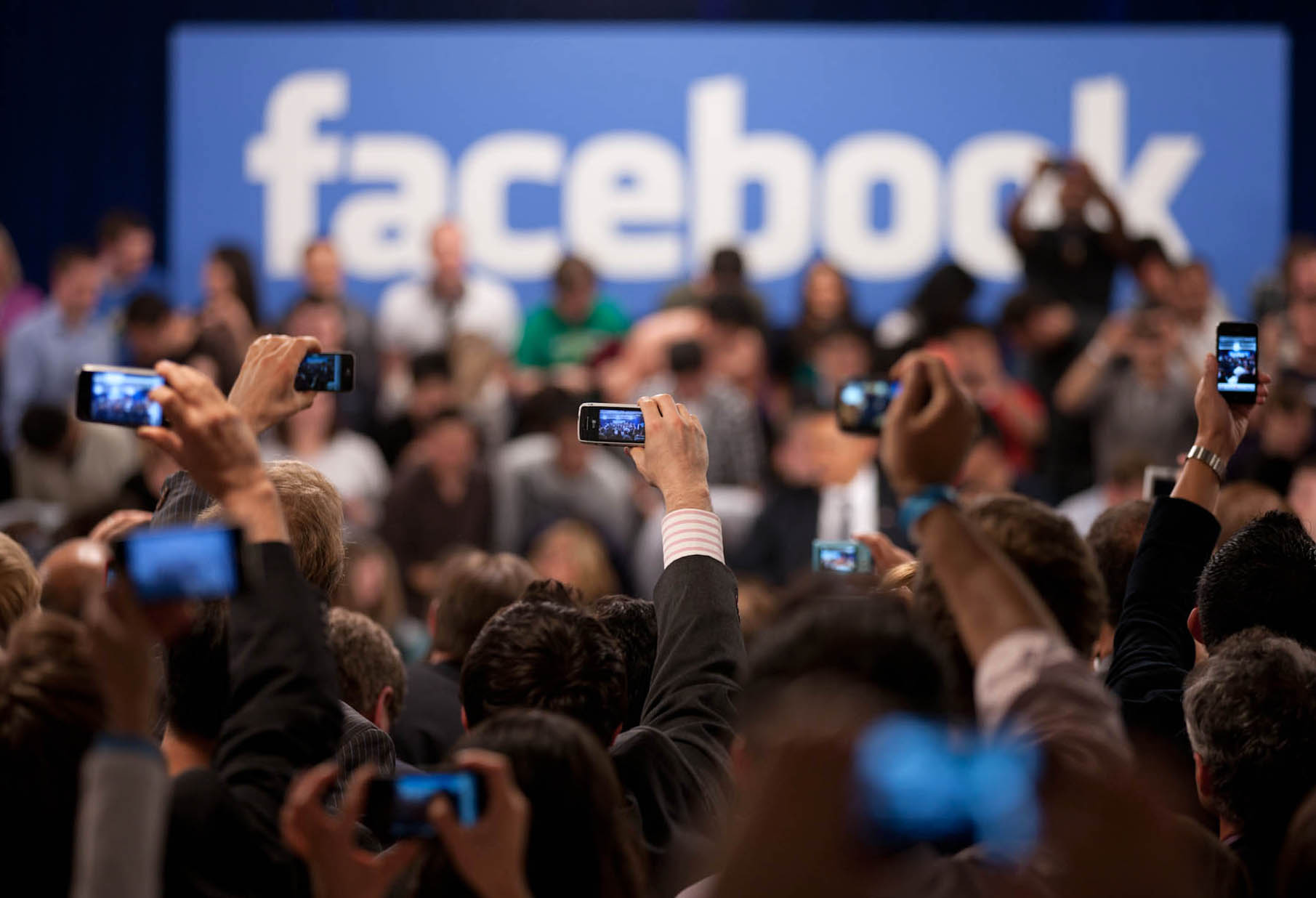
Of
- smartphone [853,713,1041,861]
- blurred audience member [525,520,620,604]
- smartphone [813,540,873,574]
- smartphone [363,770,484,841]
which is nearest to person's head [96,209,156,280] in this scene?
blurred audience member [525,520,620,604]

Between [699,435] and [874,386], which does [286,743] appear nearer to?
[699,435]

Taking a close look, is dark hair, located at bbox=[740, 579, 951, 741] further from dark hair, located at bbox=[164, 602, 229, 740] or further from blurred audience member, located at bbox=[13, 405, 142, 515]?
blurred audience member, located at bbox=[13, 405, 142, 515]

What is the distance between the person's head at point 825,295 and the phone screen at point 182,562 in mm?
7876

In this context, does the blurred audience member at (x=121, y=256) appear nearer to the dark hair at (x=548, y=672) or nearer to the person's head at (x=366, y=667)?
the person's head at (x=366, y=667)

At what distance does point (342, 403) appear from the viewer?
933cm

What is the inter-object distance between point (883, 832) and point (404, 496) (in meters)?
6.56

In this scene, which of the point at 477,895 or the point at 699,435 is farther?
the point at 699,435

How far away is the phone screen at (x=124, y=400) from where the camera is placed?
2.55 meters

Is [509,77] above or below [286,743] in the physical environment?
above

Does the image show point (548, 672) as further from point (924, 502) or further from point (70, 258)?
point (70, 258)

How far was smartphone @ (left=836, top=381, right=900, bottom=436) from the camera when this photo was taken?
3691 mm

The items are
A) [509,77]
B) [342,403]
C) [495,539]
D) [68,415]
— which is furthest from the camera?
[509,77]

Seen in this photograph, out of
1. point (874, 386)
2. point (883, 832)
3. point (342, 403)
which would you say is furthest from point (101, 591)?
point (342, 403)

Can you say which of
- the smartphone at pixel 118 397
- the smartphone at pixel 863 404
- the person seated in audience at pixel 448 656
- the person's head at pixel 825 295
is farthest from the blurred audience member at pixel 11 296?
the smartphone at pixel 118 397
